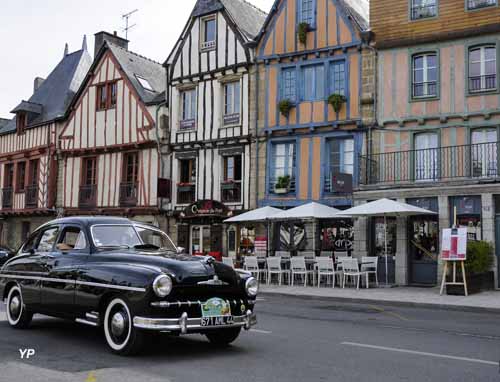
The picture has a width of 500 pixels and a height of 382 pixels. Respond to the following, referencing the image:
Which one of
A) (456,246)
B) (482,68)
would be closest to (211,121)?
(482,68)

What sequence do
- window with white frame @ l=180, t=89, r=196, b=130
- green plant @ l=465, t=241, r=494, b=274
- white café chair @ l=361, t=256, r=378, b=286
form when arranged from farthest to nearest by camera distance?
window with white frame @ l=180, t=89, r=196, b=130 < white café chair @ l=361, t=256, r=378, b=286 < green plant @ l=465, t=241, r=494, b=274

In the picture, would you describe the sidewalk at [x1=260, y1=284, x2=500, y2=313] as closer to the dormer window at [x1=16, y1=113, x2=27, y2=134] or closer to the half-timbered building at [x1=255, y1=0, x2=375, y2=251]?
the half-timbered building at [x1=255, y1=0, x2=375, y2=251]

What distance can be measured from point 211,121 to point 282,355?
1740 centimetres

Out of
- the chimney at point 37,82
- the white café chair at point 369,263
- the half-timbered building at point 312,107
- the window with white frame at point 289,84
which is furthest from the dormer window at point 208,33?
the chimney at point 37,82

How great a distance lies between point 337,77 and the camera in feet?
67.9

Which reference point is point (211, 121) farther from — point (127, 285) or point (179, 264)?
point (127, 285)

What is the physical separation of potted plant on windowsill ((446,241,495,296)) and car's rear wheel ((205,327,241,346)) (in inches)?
362

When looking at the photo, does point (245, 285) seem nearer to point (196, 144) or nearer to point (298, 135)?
point (298, 135)

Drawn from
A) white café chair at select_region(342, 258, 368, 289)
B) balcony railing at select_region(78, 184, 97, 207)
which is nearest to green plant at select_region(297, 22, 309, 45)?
white café chair at select_region(342, 258, 368, 289)

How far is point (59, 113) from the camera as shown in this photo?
29.4m

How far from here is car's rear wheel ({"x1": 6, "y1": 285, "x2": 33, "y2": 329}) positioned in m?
8.30

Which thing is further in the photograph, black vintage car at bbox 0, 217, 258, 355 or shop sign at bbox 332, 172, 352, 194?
shop sign at bbox 332, 172, 352, 194

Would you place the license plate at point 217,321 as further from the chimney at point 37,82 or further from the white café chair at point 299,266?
the chimney at point 37,82

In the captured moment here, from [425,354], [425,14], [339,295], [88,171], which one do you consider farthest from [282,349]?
[88,171]
